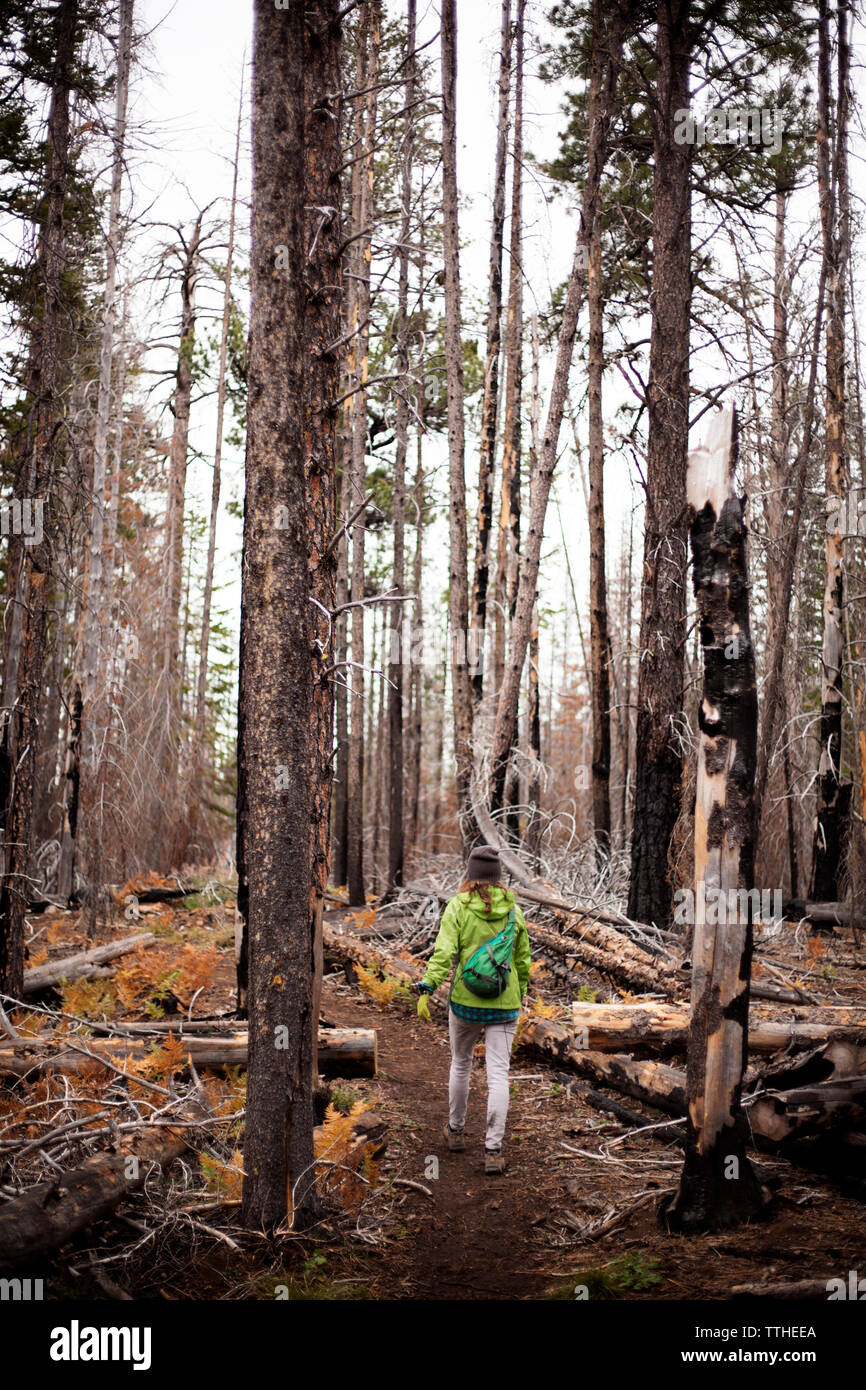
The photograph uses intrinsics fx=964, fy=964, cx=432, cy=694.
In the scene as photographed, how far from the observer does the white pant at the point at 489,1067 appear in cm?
624

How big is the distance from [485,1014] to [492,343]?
37.9ft

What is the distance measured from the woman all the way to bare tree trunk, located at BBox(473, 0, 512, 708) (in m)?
7.04

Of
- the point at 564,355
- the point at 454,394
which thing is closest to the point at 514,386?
the point at 564,355

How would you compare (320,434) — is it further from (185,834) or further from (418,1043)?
(185,834)

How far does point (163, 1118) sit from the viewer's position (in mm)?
5867

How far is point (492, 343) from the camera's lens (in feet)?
49.3

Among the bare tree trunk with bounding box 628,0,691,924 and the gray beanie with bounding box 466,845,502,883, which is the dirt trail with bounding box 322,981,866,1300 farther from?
the bare tree trunk with bounding box 628,0,691,924

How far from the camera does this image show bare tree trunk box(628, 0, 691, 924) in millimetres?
10703

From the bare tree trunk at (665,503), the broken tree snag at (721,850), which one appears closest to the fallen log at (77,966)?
the bare tree trunk at (665,503)

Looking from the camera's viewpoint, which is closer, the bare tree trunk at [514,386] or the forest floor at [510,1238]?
the forest floor at [510,1238]

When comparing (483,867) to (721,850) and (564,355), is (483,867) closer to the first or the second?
(721,850)

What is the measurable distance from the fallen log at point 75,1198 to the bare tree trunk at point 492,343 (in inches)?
346

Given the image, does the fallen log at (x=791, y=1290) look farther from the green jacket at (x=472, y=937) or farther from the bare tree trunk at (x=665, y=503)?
the bare tree trunk at (x=665, y=503)

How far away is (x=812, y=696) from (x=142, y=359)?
61.3ft
